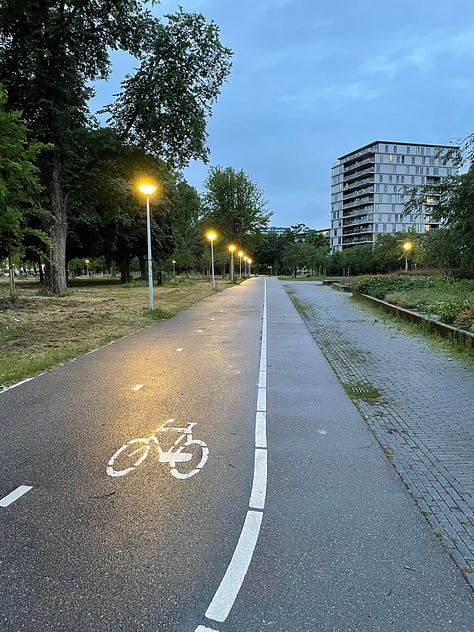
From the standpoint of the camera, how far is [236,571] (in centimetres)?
234

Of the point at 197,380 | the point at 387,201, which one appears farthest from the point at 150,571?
the point at 387,201

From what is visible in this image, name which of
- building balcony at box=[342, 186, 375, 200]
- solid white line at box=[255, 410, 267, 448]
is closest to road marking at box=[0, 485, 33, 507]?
solid white line at box=[255, 410, 267, 448]

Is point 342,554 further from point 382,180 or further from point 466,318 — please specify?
point 382,180

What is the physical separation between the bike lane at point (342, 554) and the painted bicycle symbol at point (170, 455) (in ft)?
2.20

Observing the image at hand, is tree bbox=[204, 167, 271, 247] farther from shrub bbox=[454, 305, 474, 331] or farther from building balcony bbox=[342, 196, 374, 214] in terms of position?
building balcony bbox=[342, 196, 374, 214]

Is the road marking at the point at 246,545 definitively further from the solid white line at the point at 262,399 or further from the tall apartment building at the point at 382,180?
the tall apartment building at the point at 382,180

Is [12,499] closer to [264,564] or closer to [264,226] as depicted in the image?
[264,564]

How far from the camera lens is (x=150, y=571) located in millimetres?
2328

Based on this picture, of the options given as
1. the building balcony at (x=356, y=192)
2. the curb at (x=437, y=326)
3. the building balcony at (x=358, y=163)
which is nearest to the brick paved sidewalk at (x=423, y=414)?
the curb at (x=437, y=326)

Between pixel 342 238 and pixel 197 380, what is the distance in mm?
114088

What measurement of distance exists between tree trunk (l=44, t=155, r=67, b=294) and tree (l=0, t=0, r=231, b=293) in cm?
5

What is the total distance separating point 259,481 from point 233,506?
1.36 feet

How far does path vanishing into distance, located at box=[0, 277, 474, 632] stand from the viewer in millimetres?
2111

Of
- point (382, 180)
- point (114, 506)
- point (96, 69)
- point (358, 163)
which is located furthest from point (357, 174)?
point (114, 506)
